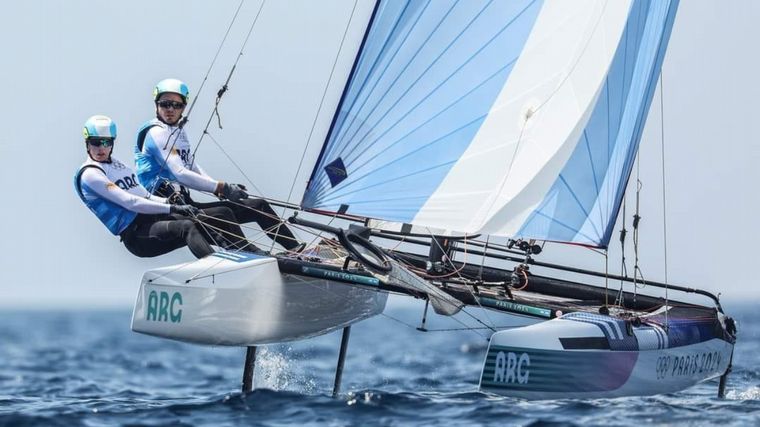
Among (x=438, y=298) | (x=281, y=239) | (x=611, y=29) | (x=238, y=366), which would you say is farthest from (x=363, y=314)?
(x=238, y=366)

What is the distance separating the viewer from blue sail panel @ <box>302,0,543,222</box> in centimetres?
1056

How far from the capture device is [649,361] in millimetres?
10469

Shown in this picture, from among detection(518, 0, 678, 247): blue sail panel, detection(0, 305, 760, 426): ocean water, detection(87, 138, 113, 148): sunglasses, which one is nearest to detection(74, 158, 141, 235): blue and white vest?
detection(87, 138, 113, 148): sunglasses

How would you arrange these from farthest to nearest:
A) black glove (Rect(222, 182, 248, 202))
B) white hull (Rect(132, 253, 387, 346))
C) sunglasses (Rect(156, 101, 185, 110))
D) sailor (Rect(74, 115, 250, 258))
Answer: sunglasses (Rect(156, 101, 185, 110)), black glove (Rect(222, 182, 248, 202)), sailor (Rect(74, 115, 250, 258)), white hull (Rect(132, 253, 387, 346))

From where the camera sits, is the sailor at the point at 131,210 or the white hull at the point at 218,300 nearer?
the white hull at the point at 218,300

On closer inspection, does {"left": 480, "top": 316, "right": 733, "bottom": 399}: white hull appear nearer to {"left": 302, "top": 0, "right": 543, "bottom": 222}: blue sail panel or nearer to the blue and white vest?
{"left": 302, "top": 0, "right": 543, "bottom": 222}: blue sail panel

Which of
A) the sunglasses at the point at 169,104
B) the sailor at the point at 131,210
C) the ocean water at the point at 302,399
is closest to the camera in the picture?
the ocean water at the point at 302,399

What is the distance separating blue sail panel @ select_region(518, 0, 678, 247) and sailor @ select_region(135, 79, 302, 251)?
1.86m

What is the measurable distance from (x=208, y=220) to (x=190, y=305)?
865mm

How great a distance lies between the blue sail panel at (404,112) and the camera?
1056 cm

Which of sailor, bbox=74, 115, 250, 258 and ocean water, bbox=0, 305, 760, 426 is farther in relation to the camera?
sailor, bbox=74, 115, 250, 258

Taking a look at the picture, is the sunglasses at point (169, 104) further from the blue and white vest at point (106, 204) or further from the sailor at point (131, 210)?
the blue and white vest at point (106, 204)

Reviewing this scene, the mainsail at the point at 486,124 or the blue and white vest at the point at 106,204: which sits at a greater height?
the mainsail at the point at 486,124

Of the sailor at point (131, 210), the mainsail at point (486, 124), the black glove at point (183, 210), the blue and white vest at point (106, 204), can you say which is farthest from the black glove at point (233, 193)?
the blue and white vest at point (106, 204)
